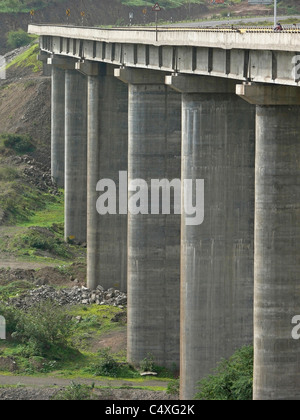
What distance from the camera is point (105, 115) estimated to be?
67.5 metres

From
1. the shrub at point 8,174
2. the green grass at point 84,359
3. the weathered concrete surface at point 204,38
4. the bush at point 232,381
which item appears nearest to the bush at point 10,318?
the green grass at point 84,359

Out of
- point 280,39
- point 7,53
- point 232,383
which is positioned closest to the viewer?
point 280,39

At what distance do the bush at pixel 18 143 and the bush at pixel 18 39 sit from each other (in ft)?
140

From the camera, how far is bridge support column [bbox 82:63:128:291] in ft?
221

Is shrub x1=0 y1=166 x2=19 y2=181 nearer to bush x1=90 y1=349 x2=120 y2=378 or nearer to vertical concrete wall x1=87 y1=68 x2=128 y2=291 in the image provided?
vertical concrete wall x1=87 y1=68 x2=128 y2=291

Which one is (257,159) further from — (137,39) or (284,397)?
(137,39)

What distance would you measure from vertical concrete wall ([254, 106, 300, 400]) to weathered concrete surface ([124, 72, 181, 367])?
16.1m

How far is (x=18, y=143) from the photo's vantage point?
338 ft

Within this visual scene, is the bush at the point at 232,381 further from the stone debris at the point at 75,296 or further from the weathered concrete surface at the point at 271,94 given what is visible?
the stone debris at the point at 75,296

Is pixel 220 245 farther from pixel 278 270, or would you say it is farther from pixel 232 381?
pixel 278 270

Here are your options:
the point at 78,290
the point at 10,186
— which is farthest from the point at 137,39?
the point at 10,186

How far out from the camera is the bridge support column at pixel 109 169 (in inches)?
2653

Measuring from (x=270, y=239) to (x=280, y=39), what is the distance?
5.93 meters

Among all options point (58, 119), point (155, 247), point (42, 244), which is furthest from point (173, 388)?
point (58, 119)
